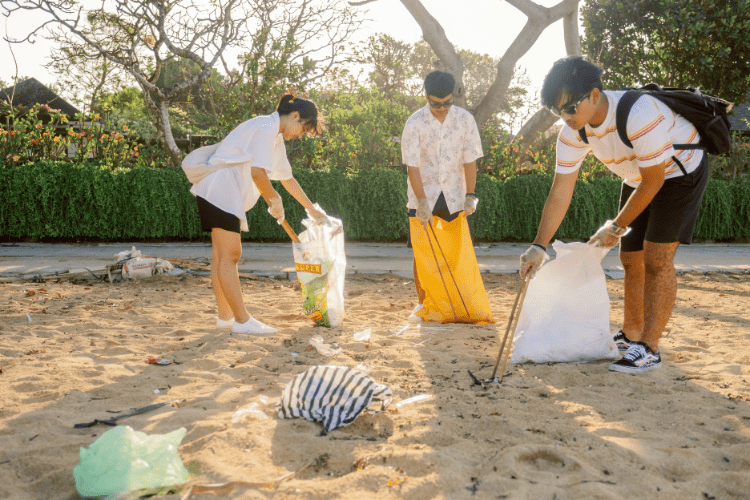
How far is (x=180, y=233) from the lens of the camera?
9172mm

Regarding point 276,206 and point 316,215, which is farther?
point 316,215

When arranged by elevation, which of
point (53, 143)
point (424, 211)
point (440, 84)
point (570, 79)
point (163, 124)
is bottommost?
point (424, 211)

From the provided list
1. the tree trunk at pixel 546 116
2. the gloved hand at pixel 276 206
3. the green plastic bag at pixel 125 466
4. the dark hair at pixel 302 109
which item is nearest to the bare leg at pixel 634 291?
the dark hair at pixel 302 109

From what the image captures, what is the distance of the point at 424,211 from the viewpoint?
374 centimetres

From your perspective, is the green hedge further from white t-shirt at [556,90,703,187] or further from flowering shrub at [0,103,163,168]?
white t-shirt at [556,90,703,187]

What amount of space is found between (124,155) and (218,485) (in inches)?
364

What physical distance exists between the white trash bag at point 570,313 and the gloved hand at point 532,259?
0.51 feet

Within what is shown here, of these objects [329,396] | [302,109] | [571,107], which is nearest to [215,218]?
[302,109]

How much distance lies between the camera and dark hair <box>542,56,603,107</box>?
258 cm

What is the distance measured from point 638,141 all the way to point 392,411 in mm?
1669

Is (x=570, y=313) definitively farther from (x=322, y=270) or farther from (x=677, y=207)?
(x=322, y=270)

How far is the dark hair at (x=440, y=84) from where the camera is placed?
12.1 ft

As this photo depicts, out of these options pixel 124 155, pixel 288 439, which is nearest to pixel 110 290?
pixel 288 439

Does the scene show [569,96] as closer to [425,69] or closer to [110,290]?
[110,290]
